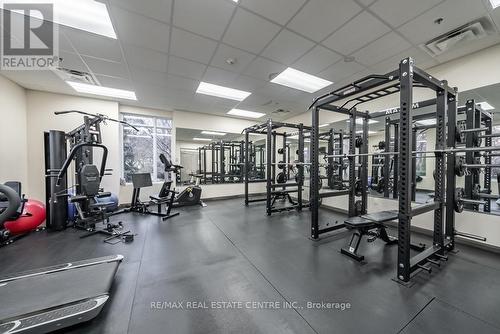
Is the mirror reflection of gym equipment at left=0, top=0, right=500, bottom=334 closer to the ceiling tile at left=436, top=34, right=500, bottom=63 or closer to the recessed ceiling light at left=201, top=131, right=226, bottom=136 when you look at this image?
the ceiling tile at left=436, top=34, right=500, bottom=63

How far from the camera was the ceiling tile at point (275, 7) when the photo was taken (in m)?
2.15

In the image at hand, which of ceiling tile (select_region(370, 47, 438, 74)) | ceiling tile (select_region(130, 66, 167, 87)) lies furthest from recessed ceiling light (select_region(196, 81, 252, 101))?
ceiling tile (select_region(370, 47, 438, 74))

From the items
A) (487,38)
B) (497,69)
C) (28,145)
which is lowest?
(28,145)

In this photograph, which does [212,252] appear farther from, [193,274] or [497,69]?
[497,69]

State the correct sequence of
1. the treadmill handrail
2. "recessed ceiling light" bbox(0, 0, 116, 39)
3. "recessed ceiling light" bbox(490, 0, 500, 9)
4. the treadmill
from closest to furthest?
the treadmill → the treadmill handrail → "recessed ceiling light" bbox(490, 0, 500, 9) → "recessed ceiling light" bbox(0, 0, 116, 39)

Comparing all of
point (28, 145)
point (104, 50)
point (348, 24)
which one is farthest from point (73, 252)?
point (348, 24)

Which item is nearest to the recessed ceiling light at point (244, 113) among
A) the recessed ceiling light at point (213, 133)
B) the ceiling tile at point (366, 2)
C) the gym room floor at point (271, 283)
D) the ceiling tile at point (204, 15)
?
the recessed ceiling light at point (213, 133)

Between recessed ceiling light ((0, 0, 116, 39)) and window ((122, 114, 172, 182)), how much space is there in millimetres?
3763

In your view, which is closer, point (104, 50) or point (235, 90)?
point (104, 50)

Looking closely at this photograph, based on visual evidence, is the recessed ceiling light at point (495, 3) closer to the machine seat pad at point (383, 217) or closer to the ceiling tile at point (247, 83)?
the machine seat pad at point (383, 217)

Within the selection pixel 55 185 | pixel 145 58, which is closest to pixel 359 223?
pixel 145 58

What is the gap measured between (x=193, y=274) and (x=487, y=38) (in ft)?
17.1

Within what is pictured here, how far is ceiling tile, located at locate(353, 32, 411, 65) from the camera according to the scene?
2752mm

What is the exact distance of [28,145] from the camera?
4.45m
